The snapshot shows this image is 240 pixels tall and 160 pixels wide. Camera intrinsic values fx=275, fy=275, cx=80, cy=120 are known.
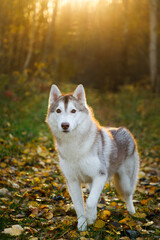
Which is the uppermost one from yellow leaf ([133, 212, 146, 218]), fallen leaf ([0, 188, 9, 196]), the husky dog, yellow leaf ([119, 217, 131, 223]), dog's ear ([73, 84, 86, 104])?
dog's ear ([73, 84, 86, 104])

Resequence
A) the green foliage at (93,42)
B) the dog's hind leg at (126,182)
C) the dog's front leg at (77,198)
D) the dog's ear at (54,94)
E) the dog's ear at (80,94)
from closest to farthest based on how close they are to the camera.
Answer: the dog's front leg at (77,198) → the dog's ear at (80,94) → the dog's ear at (54,94) → the dog's hind leg at (126,182) → the green foliage at (93,42)

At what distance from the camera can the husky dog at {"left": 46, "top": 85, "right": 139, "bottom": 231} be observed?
11.5 feet

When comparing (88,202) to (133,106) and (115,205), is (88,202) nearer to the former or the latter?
(115,205)

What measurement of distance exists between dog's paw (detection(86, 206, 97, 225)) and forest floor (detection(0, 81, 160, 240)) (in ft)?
0.20

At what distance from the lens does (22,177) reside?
5211 millimetres

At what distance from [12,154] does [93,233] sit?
3.22m

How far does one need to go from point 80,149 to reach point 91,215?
2.77 feet

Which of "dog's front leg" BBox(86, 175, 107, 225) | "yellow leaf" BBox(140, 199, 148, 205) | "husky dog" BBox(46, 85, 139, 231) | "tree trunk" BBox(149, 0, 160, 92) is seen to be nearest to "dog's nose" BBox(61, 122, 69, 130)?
"husky dog" BBox(46, 85, 139, 231)

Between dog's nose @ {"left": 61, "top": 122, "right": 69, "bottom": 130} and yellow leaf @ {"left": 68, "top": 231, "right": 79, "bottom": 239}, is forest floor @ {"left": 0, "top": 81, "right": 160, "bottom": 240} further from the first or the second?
dog's nose @ {"left": 61, "top": 122, "right": 69, "bottom": 130}

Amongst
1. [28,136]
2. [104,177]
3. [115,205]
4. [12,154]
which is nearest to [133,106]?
[28,136]

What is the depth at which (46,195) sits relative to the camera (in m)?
4.59

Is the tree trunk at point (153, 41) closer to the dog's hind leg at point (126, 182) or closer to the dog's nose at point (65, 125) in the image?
the dog's hind leg at point (126, 182)

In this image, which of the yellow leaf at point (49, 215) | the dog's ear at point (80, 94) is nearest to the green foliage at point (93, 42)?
the dog's ear at point (80, 94)

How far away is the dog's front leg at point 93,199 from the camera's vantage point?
3.40 m
